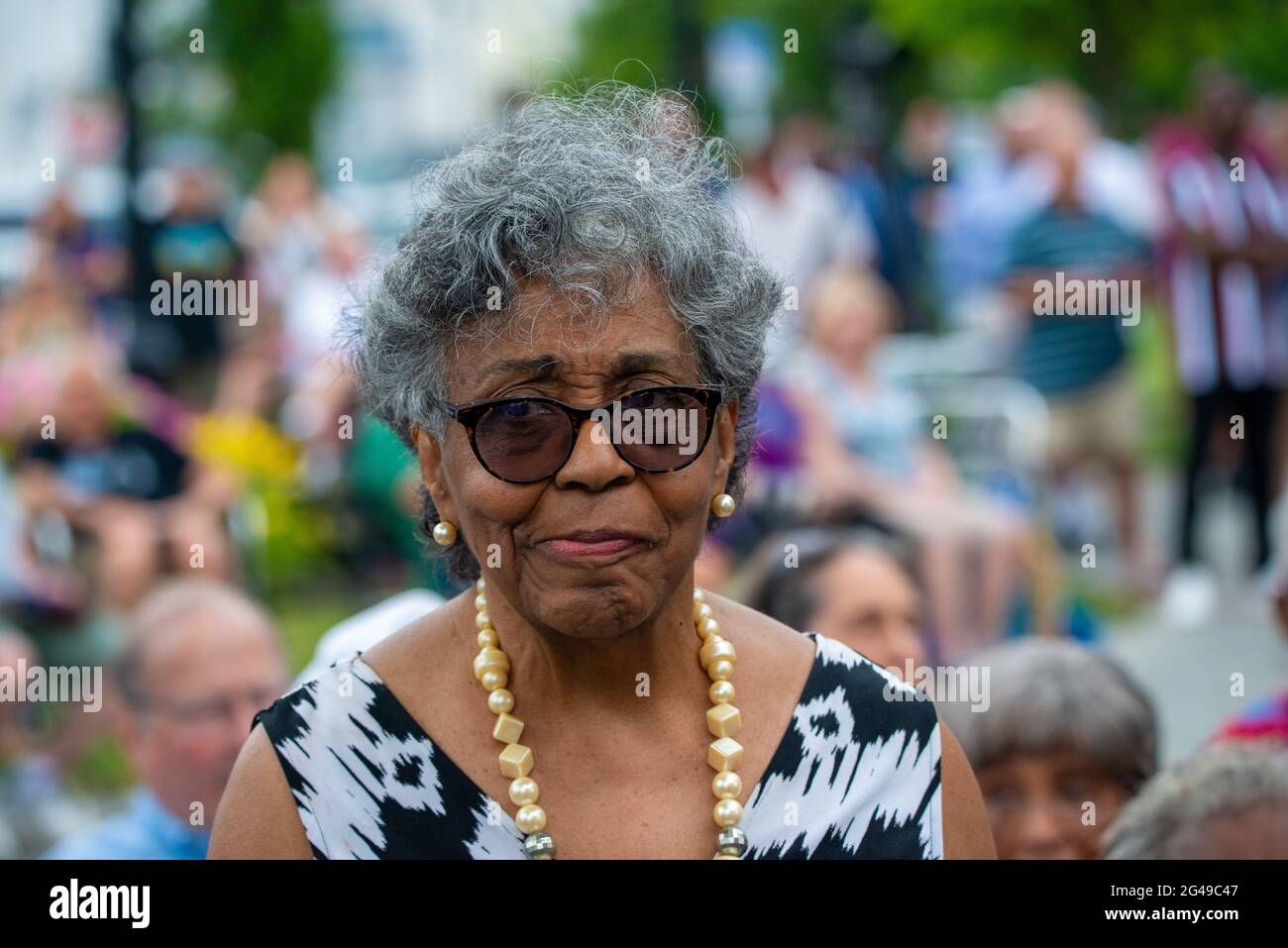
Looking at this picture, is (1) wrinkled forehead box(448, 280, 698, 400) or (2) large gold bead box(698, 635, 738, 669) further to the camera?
(2) large gold bead box(698, 635, 738, 669)

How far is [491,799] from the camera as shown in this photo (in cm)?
212

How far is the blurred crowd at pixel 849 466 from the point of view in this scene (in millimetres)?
3367

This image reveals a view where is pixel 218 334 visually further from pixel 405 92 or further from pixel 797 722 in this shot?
pixel 405 92

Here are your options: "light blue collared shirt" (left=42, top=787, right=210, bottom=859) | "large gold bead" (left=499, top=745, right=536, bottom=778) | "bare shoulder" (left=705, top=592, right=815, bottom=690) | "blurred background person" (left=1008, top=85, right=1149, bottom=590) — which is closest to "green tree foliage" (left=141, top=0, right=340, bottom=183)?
"blurred background person" (left=1008, top=85, right=1149, bottom=590)

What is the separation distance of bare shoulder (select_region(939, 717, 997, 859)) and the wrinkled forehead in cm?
69

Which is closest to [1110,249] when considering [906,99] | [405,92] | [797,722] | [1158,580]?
[1158,580]

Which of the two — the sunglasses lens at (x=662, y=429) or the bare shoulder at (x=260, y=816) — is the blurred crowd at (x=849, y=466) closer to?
the sunglasses lens at (x=662, y=429)

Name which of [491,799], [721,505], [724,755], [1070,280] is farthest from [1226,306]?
[491,799]

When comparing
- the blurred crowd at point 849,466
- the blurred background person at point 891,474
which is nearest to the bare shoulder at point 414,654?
the blurred crowd at point 849,466

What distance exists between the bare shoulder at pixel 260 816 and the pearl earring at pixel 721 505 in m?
0.69

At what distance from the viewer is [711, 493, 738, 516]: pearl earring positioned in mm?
2275

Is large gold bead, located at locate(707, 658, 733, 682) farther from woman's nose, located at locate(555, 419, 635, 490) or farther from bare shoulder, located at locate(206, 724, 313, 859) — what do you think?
bare shoulder, located at locate(206, 724, 313, 859)

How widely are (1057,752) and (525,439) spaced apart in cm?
171

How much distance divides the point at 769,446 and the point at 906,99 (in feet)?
52.6
